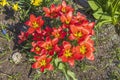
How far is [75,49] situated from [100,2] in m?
1.26

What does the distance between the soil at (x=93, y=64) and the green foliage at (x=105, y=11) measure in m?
0.14

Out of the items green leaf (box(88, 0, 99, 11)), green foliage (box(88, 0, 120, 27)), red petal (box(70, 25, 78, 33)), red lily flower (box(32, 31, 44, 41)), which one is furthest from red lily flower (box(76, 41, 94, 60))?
green leaf (box(88, 0, 99, 11))

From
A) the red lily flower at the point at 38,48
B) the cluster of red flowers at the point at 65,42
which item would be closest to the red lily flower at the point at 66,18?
the cluster of red flowers at the point at 65,42

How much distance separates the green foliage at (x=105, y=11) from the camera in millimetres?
4164

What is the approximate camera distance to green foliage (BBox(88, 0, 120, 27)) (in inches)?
164

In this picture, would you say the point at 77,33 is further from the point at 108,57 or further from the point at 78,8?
the point at 78,8

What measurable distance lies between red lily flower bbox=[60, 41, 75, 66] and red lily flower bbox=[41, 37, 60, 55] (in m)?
0.07

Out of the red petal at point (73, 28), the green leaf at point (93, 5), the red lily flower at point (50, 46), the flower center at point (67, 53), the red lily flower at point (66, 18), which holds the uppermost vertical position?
the red lily flower at point (66, 18)

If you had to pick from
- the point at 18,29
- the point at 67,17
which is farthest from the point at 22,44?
the point at 67,17

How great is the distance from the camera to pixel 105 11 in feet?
14.2

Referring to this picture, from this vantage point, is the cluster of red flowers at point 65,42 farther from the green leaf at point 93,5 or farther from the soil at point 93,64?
the green leaf at point 93,5

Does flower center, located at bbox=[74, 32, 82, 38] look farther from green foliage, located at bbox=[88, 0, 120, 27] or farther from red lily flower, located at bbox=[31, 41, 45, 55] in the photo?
green foliage, located at bbox=[88, 0, 120, 27]

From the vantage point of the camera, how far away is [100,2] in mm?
4332

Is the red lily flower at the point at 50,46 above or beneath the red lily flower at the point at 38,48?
above
